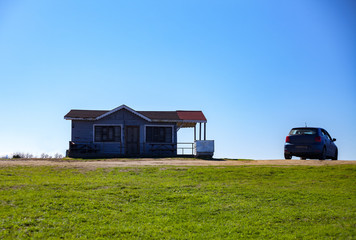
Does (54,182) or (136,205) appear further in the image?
(54,182)

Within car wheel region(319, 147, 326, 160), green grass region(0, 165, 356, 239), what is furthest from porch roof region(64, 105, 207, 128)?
green grass region(0, 165, 356, 239)

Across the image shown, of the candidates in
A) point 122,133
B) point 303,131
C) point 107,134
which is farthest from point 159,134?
point 303,131

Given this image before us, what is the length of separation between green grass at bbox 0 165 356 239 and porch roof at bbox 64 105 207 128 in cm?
1610

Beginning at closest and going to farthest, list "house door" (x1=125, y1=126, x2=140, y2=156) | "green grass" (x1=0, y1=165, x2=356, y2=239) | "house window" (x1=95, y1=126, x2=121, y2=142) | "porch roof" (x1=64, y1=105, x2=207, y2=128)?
"green grass" (x1=0, y1=165, x2=356, y2=239), "porch roof" (x1=64, y1=105, x2=207, y2=128), "house window" (x1=95, y1=126, x2=121, y2=142), "house door" (x1=125, y1=126, x2=140, y2=156)

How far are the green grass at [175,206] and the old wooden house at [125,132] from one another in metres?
16.0

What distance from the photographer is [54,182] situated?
1277 cm

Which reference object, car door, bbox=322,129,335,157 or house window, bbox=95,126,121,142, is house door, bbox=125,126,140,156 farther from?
car door, bbox=322,129,335,157

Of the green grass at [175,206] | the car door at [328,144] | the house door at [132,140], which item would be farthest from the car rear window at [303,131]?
the house door at [132,140]

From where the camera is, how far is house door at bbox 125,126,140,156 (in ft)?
105

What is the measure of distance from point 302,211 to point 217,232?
281 centimetres

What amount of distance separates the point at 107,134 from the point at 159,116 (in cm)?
472

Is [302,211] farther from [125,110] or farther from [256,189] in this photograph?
[125,110]

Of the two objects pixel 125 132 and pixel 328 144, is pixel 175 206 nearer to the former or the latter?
pixel 328 144

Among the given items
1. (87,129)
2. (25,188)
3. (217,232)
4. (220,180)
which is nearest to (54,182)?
(25,188)
